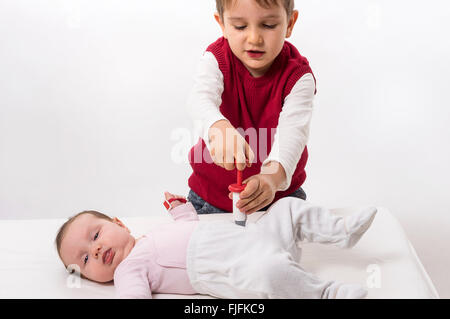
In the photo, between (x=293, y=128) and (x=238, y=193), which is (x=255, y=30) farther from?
(x=238, y=193)

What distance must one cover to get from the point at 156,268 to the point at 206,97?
1.49 feet

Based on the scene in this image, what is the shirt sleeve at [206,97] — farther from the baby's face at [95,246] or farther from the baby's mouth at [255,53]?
the baby's face at [95,246]

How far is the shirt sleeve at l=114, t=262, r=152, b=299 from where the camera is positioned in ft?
4.64

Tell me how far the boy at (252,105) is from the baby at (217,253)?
10 cm

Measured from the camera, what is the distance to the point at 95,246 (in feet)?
5.01

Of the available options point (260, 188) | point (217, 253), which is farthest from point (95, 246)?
point (260, 188)

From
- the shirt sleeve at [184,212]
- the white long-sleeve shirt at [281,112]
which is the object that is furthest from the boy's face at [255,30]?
the shirt sleeve at [184,212]

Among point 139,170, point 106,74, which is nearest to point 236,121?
point 139,170

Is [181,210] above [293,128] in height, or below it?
below

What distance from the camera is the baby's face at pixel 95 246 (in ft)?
4.98

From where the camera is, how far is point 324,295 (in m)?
1.37

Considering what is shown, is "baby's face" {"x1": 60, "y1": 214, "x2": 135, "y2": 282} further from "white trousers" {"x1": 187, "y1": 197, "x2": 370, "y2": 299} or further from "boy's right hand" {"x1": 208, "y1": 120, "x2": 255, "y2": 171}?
"boy's right hand" {"x1": 208, "y1": 120, "x2": 255, "y2": 171}

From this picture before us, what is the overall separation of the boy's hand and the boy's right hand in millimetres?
51

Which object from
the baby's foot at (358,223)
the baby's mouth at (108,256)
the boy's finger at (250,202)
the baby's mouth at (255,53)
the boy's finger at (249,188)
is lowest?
the baby's mouth at (108,256)
